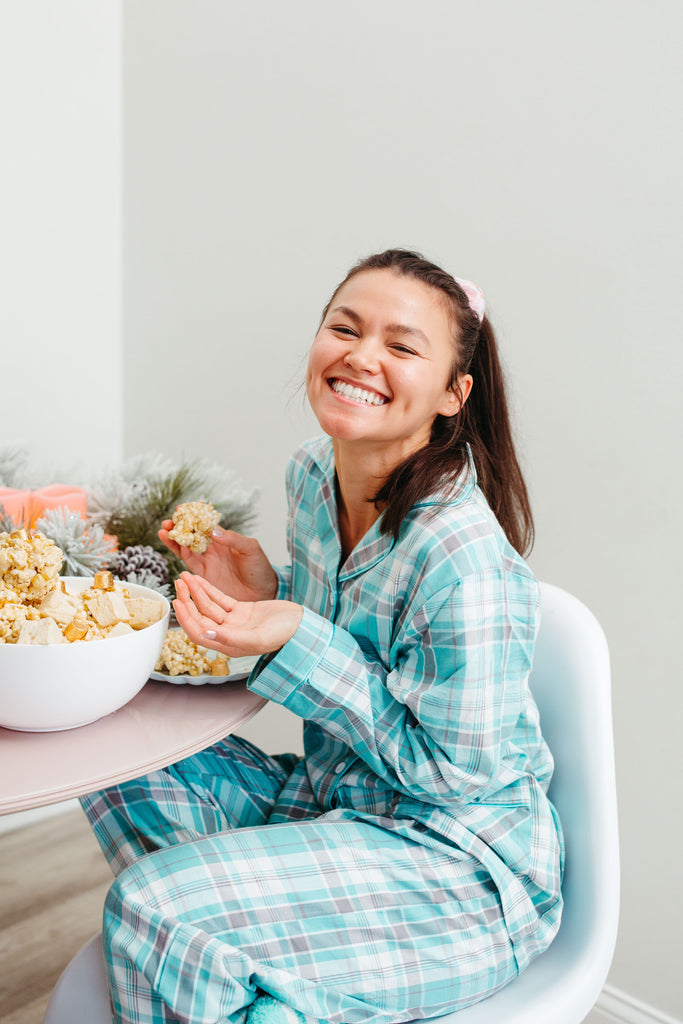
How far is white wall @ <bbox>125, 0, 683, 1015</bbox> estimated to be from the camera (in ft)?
4.10

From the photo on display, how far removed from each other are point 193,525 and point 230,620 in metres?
0.24

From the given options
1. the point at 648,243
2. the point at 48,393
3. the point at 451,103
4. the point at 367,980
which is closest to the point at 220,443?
the point at 48,393

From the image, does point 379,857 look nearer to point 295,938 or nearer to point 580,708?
point 295,938

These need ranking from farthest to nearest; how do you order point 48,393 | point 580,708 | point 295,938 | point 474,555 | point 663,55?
1. point 48,393
2. point 663,55
3. point 580,708
4. point 474,555
5. point 295,938

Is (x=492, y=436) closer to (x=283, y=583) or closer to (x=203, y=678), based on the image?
(x=283, y=583)

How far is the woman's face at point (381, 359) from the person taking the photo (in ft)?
3.38

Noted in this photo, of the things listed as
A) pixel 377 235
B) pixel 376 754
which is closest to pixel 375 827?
pixel 376 754

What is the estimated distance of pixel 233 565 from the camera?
3.87 feet

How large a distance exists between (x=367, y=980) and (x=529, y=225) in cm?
108

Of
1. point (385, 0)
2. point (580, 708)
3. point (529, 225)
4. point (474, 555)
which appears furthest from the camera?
point (385, 0)

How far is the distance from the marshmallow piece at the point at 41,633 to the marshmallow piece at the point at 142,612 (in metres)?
0.10

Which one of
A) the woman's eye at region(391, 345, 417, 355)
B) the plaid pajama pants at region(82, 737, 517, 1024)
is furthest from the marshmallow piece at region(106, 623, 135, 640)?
the woman's eye at region(391, 345, 417, 355)

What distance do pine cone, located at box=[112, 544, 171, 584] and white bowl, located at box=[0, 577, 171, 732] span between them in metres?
0.39

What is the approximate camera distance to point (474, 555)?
963 mm
